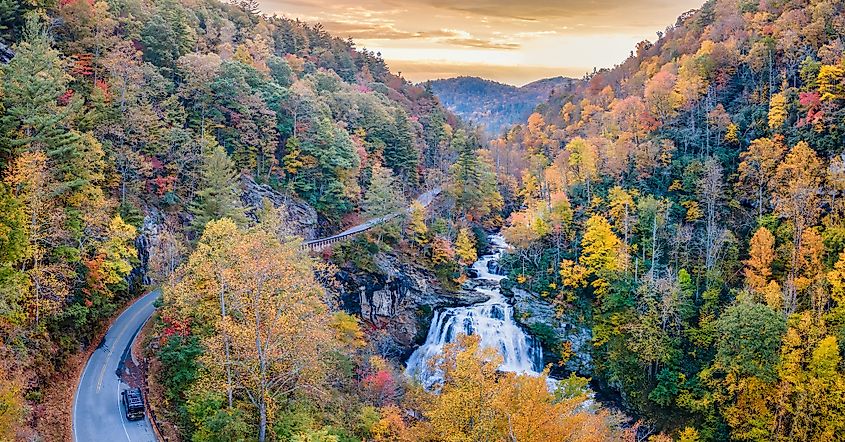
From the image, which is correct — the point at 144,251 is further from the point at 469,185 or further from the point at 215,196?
the point at 469,185

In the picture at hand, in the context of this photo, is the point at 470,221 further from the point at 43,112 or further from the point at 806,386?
the point at 43,112

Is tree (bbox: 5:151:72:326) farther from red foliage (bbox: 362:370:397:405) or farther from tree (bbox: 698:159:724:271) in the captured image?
tree (bbox: 698:159:724:271)

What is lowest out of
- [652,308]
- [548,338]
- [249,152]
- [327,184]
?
[548,338]

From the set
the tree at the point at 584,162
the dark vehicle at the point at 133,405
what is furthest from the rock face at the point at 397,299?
the dark vehicle at the point at 133,405

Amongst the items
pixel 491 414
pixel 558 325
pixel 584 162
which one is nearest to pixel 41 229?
pixel 491 414

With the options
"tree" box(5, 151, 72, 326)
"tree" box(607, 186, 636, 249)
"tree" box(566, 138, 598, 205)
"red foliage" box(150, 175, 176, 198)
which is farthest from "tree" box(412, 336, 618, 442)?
"tree" box(566, 138, 598, 205)

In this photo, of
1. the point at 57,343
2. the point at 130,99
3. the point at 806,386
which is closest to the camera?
the point at 57,343

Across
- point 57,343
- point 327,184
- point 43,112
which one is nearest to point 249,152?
point 327,184

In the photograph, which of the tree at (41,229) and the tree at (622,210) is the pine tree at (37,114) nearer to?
the tree at (41,229)
